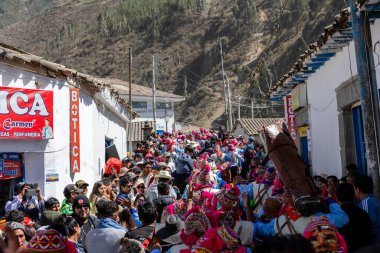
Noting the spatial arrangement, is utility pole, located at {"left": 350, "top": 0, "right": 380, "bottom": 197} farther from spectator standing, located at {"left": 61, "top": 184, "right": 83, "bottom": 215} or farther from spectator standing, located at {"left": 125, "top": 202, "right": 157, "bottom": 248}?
spectator standing, located at {"left": 61, "top": 184, "right": 83, "bottom": 215}

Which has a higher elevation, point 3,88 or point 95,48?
point 95,48

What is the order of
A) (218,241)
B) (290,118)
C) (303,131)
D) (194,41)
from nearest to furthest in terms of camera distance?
(218,241), (303,131), (290,118), (194,41)

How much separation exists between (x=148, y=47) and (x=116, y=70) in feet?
27.7

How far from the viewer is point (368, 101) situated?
5852 mm

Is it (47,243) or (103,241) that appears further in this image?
(103,241)

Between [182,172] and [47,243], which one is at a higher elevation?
[182,172]

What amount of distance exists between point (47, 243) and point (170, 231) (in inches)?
55.5

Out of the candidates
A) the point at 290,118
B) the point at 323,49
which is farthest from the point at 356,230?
the point at 290,118

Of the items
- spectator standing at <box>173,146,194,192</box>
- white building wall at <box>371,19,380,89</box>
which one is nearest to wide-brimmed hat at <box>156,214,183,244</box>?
white building wall at <box>371,19,380,89</box>

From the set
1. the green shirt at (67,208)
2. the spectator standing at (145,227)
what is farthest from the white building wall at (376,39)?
the green shirt at (67,208)

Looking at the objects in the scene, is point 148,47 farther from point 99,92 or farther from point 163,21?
point 99,92

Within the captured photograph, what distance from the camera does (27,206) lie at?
8.06 metres

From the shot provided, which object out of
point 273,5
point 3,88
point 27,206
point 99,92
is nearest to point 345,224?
point 27,206

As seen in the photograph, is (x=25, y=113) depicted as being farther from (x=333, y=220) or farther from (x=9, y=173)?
(x=333, y=220)
